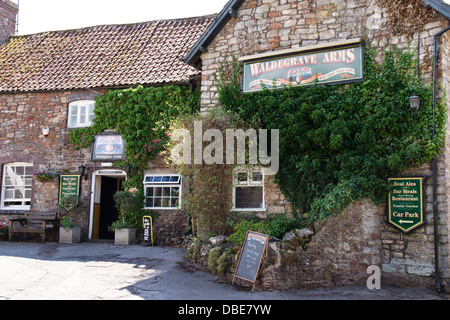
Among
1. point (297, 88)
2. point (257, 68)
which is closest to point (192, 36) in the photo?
point (257, 68)

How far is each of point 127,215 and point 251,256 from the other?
6.03 m

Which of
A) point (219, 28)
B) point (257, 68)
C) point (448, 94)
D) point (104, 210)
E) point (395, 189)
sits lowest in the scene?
point (104, 210)

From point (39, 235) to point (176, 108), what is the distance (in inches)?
246

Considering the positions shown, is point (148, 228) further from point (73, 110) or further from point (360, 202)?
point (360, 202)

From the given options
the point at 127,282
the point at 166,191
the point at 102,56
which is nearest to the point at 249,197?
the point at 166,191

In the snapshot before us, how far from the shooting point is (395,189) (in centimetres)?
880

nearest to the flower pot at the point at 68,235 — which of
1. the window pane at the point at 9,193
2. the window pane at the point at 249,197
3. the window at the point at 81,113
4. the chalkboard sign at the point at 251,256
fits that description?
the window pane at the point at 9,193

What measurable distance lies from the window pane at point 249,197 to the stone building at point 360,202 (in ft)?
1.32

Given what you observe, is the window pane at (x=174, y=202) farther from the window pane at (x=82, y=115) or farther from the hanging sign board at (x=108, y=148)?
the window pane at (x=82, y=115)

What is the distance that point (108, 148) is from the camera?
527 inches

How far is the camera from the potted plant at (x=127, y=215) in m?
12.3

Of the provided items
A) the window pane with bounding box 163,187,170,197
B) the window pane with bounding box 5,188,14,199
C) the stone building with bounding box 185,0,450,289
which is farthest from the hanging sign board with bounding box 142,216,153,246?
the window pane with bounding box 5,188,14,199

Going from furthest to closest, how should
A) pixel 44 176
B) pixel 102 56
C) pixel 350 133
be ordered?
pixel 102 56
pixel 44 176
pixel 350 133
